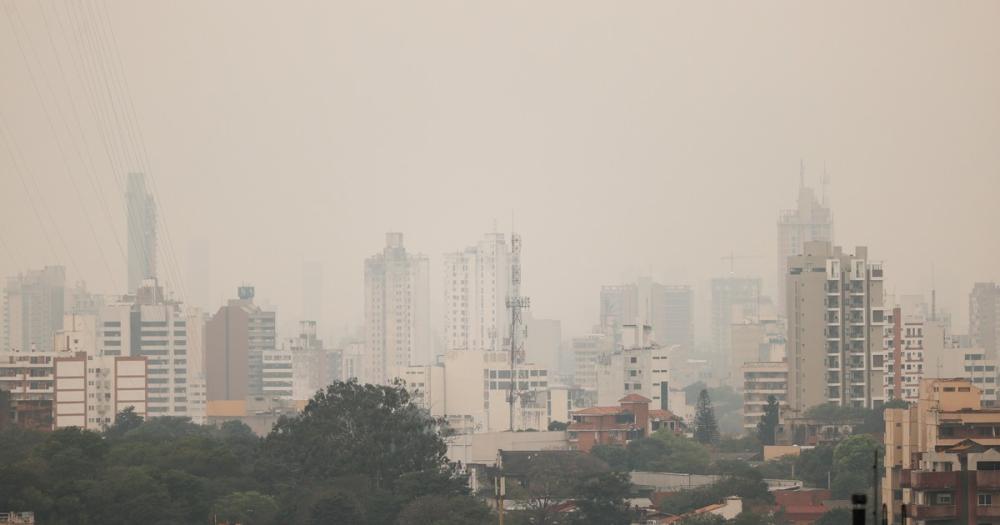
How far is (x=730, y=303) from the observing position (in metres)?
81.9

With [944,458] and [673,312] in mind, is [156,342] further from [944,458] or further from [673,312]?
[944,458]

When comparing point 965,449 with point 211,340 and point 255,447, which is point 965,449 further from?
point 211,340

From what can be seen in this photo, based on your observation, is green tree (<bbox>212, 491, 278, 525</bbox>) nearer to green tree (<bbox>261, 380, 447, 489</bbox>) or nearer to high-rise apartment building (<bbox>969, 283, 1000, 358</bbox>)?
green tree (<bbox>261, 380, 447, 489</bbox>)

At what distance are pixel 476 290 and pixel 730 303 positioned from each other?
14.3 metres

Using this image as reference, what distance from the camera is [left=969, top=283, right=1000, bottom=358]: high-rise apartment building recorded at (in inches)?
2237

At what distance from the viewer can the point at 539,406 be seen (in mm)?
49562

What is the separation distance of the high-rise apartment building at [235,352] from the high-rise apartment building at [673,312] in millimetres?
21431

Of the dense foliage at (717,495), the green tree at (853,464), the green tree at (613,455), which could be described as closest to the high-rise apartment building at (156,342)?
the green tree at (613,455)

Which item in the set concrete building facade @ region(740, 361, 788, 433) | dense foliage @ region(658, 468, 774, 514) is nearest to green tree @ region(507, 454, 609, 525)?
dense foliage @ region(658, 468, 774, 514)

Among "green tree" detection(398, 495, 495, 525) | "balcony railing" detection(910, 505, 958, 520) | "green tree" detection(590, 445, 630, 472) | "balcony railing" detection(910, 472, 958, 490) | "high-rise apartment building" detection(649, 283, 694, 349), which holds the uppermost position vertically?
"high-rise apartment building" detection(649, 283, 694, 349)

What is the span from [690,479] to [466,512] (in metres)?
8.48

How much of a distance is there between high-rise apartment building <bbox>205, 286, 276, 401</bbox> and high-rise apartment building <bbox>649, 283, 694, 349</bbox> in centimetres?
2143

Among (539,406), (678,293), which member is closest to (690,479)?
(539,406)

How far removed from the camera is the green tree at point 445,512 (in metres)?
20.4
